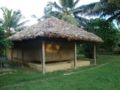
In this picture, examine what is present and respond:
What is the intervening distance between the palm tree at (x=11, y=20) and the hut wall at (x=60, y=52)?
12.2 meters

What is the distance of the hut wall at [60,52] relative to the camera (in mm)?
18358

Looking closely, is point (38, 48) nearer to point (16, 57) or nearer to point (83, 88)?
point (16, 57)

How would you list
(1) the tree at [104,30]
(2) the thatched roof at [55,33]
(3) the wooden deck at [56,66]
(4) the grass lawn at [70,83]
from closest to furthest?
(4) the grass lawn at [70,83] → (2) the thatched roof at [55,33] → (3) the wooden deck at [56,66] → (1) the tree at [104,30]

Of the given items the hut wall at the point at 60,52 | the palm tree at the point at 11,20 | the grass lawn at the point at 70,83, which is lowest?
the grass lawn at the point at 70,83

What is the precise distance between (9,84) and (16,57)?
10.6 m

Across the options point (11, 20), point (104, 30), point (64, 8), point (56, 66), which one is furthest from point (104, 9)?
point (11, 20)

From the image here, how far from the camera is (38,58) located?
18484 millimetres

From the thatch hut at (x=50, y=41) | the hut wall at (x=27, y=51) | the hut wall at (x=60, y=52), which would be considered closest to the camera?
the thatch hut at (x=50, y=41)

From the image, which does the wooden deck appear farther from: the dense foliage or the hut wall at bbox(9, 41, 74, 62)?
the dense foliage

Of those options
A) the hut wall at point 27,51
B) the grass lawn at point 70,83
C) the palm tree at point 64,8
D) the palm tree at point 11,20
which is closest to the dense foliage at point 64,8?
the palm tree at point 64,8

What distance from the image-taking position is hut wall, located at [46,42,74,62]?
1836 cm

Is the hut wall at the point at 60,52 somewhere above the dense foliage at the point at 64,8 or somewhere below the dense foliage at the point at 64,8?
below

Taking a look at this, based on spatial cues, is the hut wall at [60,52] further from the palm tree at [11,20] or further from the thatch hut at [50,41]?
the palm tree at [11,20]

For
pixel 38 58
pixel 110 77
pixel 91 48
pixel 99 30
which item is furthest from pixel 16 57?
pixel 110 77
